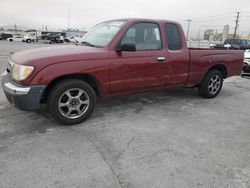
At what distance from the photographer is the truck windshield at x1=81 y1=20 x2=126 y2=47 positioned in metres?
4.03

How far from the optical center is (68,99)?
3.69m

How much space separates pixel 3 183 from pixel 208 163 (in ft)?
7.72

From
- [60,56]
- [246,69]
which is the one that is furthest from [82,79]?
[246,69]

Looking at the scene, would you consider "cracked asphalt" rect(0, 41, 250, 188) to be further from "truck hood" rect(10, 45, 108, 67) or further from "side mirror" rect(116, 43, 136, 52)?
"side mirror" rect(116, 43, 136, 52)

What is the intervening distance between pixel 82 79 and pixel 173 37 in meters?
2.17

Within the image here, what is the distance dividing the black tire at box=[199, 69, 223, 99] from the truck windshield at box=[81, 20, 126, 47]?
265cm

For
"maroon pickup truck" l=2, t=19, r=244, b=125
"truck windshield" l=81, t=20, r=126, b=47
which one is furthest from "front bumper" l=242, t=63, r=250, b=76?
"truck windshield" l=81, t=20, r=126, b=47

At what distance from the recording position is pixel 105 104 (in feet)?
16.2

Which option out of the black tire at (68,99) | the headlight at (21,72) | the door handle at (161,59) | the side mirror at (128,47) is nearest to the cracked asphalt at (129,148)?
the black tire at (68,99)

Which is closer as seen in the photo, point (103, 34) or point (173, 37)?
point (103, 34)

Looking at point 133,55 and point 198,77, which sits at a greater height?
point 133,55

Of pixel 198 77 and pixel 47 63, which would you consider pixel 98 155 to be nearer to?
pixel 47 63

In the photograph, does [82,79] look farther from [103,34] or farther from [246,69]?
[246,69]

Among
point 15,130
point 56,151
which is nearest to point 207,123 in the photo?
point 56,151
